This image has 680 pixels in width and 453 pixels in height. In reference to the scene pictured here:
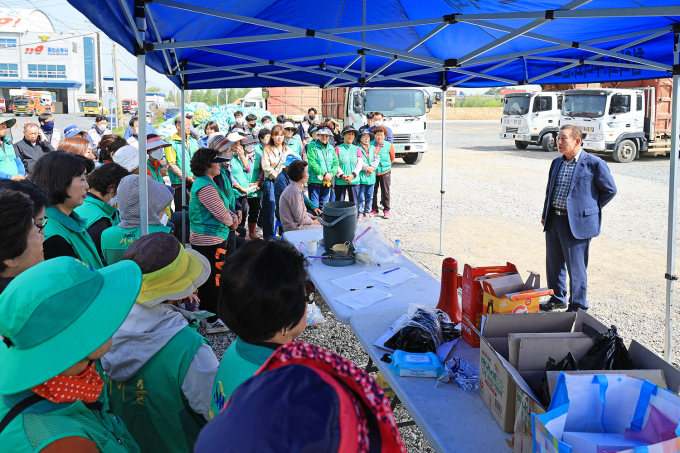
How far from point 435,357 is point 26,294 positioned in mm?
1462

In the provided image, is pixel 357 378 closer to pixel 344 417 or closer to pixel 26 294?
pixel 344 417

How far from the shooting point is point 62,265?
1.15 meters

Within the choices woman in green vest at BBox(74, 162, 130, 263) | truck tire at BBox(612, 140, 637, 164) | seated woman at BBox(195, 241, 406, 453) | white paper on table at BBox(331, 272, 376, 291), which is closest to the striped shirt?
woman in green vest at BBox(74, 162, 130, 263)

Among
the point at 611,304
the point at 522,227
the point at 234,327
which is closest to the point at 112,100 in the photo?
the point at 522,227

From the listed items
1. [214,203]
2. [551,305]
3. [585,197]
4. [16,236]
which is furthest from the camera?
[551,305]

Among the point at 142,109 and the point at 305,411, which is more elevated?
the point at 142,109

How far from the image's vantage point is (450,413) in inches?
65.9

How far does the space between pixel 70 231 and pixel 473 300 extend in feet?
6.61

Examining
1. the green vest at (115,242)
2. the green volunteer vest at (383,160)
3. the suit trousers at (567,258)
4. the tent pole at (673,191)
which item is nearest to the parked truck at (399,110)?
the green volunteer vest at (383,160)

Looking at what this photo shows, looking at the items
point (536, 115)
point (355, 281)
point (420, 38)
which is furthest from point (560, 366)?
point (536, 115)

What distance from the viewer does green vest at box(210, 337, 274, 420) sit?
4.24 ft

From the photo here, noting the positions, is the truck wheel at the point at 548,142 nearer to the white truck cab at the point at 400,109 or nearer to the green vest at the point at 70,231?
the white truck cab at the point at 400,109

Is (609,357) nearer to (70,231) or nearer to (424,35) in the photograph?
(70,231)

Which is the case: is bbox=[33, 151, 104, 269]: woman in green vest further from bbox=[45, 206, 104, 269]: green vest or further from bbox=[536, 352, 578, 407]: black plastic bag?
bbox=[536, 352, 578, 407]: black plastic bag
